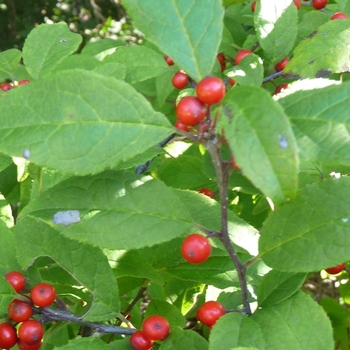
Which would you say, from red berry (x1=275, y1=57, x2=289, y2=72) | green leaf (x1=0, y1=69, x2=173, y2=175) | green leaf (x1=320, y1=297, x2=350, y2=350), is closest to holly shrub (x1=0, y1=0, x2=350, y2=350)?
green leaf (x1=0, y1=69, x2=173, y2=175)

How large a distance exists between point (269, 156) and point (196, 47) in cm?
40

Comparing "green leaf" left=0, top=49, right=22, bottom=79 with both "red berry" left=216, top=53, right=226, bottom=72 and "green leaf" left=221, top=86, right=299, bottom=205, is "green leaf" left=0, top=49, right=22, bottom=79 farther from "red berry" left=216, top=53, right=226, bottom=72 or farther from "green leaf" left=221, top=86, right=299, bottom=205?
"green leaf" left=221, top=86, right=299, bottom=205

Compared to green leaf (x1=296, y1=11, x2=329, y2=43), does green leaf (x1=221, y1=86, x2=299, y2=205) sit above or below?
above

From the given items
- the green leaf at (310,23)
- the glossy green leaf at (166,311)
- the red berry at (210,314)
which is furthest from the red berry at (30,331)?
the green leaf at (310,23)

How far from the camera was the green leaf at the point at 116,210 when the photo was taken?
49.2 inches

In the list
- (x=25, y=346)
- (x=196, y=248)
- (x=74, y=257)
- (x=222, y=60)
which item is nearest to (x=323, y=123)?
(x=196, y=248)

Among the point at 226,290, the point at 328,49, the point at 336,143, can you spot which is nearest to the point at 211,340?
the point at 226,290

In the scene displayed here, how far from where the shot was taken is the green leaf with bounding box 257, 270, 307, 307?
1.36 meters

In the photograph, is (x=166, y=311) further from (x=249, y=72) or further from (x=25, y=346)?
(x=249, y=72)

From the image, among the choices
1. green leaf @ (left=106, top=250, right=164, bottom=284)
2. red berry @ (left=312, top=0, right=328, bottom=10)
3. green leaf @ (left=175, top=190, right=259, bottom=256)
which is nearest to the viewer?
green leaf @ (left=175, top=190, right=259, bottom=256)

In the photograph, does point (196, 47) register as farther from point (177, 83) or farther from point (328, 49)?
point (177, 83)

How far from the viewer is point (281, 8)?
1.93 meters

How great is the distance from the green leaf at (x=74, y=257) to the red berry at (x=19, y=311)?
139 millimetres

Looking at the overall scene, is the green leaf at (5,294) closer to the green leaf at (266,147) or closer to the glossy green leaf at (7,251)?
the glossy green leaf at (7,251)
